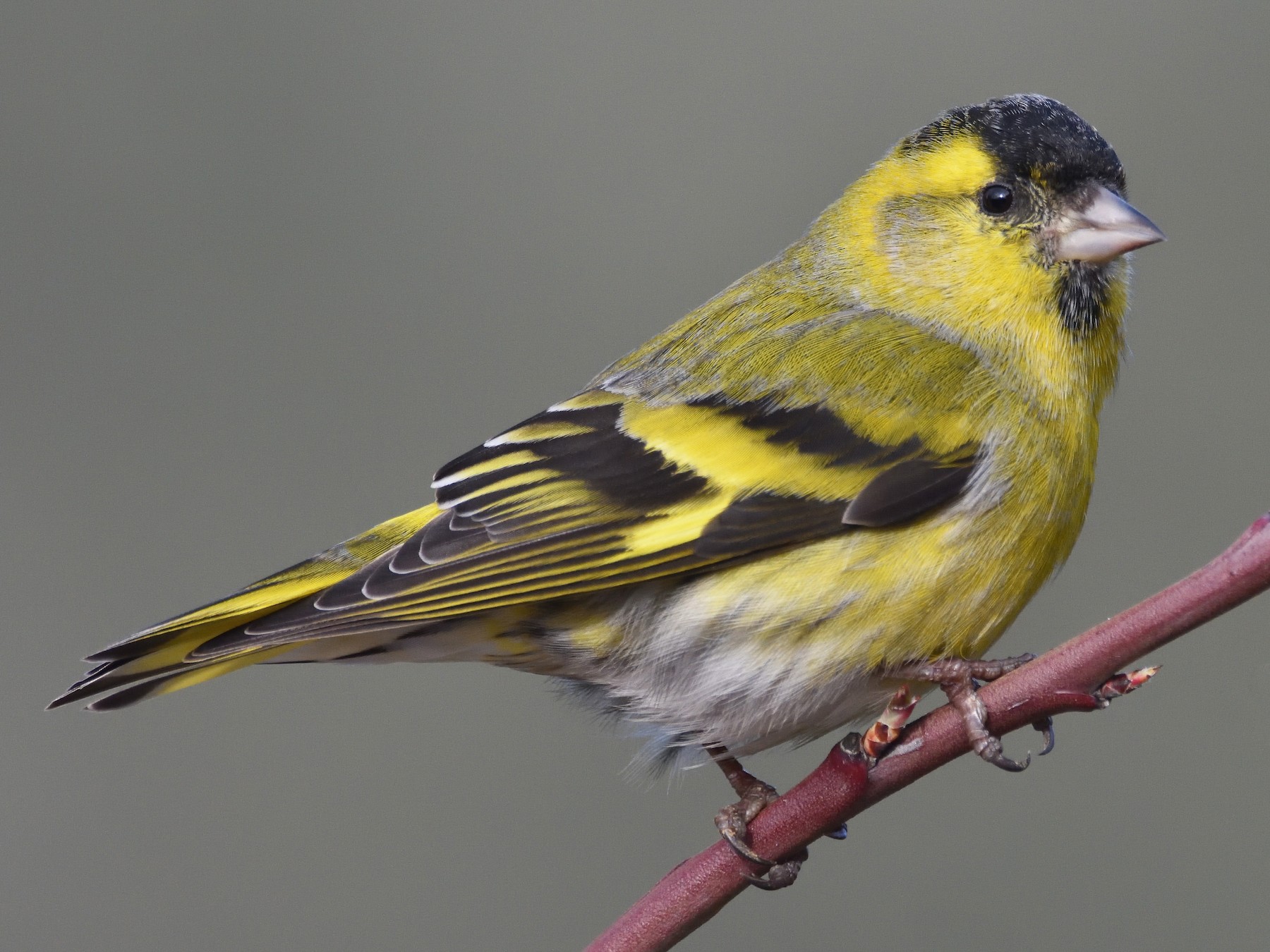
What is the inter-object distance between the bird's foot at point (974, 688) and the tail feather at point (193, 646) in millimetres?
839

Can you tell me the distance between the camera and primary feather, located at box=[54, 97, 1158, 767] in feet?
6.58

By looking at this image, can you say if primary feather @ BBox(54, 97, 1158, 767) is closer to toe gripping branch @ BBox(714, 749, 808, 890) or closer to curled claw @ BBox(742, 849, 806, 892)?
A: toe gripping branch @ BBox(714, 749, 808, 890)

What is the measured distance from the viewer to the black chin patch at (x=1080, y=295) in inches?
90.0

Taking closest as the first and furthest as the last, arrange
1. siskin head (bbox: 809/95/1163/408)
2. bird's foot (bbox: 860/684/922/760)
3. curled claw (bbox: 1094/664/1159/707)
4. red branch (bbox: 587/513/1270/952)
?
red branch (bbox: 587/513/1270/952)
curled claw (bbox: 1094/664/1159/707)
bird's foot (bbox: 860/684/922/760)
siskin head (bbox: 809/95/1163/408)

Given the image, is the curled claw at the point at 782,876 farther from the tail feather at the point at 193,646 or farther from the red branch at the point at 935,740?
the tail feather at the point at 193,646

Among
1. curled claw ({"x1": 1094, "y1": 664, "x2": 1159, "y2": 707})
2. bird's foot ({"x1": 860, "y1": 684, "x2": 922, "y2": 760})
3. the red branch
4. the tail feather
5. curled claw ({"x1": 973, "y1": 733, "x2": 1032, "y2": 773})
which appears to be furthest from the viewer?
the tail feather

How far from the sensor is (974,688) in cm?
193

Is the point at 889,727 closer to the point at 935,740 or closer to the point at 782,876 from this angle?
the point at 935,740

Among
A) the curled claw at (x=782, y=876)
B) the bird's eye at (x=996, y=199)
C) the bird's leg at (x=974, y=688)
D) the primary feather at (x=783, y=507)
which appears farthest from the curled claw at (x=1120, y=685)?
the bird's eye at (x=996, y=199)

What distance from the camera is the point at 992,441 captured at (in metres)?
2.17

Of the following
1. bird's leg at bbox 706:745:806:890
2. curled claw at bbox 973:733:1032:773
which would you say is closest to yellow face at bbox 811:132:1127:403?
curled claw at bbox 973:733:1032:773

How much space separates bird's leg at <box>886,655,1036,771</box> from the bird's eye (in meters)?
0.78

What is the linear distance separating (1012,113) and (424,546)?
1.23 metres

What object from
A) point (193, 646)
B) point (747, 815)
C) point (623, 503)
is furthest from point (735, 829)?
point (193, 646)
